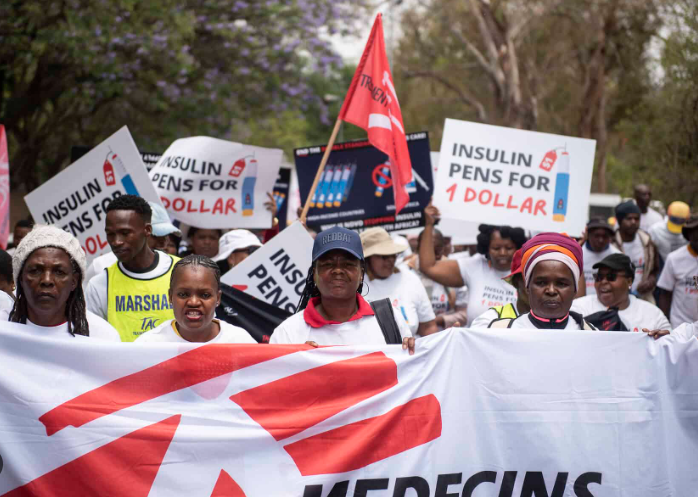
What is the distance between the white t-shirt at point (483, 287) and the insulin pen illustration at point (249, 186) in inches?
88.9

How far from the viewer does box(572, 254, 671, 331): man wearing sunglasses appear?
5.39m

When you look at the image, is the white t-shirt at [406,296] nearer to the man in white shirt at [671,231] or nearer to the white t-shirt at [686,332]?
the white t-shirt at [686,332]

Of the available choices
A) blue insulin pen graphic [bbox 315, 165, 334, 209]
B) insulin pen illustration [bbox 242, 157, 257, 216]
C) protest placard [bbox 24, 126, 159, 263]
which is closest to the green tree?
insulin pen illustration [bbox 242, 157, 257, 216]

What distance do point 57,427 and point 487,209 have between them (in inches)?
165

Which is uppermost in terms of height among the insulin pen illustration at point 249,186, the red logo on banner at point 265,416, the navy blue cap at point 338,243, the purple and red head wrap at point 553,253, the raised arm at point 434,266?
the insulin pen illustration at point 249,186

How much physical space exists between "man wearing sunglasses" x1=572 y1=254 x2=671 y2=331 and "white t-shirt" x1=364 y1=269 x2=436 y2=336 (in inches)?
38.4

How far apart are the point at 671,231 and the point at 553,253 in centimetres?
605

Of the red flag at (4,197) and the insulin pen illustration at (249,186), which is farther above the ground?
the insulin pen illustration at (249,186)

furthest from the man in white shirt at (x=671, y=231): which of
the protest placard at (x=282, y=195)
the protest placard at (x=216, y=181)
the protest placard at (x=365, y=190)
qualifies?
the protest placard at (x=216, y=181)

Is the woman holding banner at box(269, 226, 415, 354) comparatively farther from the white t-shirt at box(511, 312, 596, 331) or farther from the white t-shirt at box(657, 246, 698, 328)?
the white t-shirt at box(657, 246, 698, 328)

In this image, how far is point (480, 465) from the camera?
12.5 ft

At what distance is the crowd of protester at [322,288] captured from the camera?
3.74m

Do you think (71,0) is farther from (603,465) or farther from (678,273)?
(603,465)

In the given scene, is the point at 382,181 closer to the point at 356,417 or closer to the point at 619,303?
the point at 619,303
